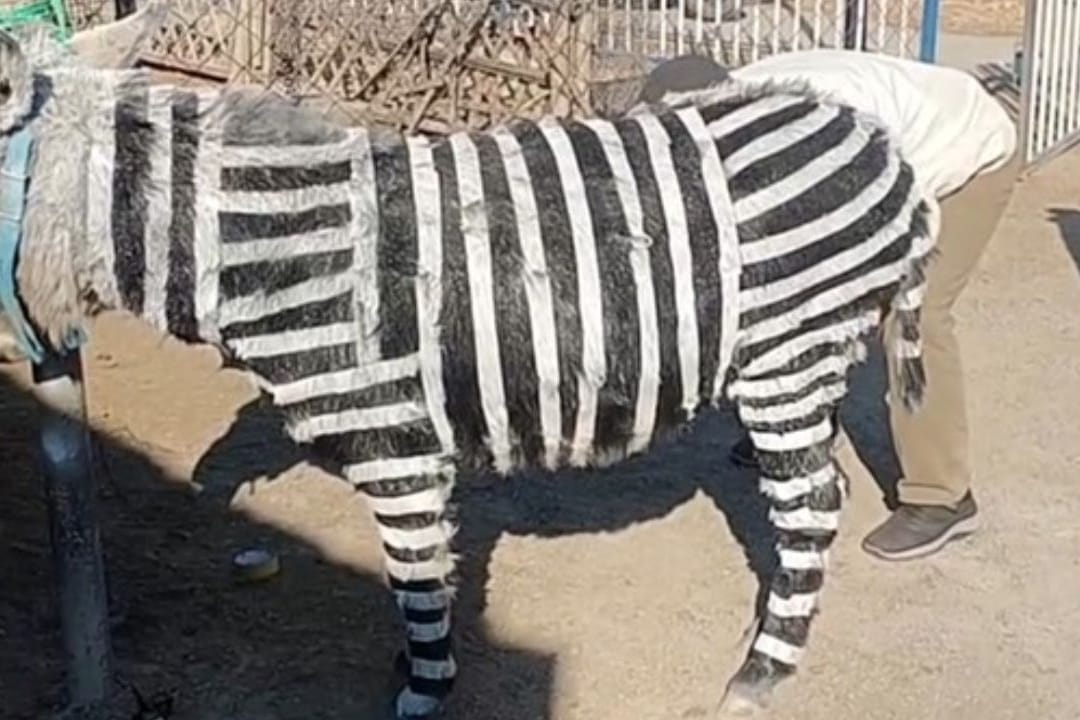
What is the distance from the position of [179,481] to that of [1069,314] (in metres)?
3.49

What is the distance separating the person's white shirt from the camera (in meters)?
4.59

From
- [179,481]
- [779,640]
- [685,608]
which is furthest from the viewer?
[179,481]

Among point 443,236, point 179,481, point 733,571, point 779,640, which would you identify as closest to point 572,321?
point 443,236

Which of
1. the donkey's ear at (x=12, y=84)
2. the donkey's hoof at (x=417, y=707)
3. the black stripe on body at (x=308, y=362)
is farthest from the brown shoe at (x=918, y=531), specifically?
the donkey's ear at (x=12, y=84)

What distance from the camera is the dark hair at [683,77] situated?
16.2 feet

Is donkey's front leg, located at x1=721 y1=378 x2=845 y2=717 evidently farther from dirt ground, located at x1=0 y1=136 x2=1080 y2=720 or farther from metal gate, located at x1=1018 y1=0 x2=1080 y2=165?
metal gate, located at x1=1018 y1=0 x2=1080 y2=165

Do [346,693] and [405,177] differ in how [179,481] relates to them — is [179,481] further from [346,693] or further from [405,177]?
[405,177]

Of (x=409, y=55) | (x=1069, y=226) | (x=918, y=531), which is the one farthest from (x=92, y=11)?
(x=918, y=531)

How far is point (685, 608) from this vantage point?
5.07 metres

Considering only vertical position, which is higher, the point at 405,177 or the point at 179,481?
the point at 405,177

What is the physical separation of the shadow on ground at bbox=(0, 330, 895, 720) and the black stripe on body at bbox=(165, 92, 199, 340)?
3.87 feet

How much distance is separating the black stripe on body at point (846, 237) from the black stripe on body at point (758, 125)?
199 mm

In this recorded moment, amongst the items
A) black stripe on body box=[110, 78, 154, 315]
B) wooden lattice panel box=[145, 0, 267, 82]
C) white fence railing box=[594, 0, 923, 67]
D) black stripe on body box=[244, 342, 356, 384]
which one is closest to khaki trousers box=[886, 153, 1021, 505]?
black stripe on body box=[244, 342, 356, 384]

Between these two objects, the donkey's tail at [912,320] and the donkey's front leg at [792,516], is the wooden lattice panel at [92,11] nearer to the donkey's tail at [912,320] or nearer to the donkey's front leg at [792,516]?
the donkey's tail at [912,320]
